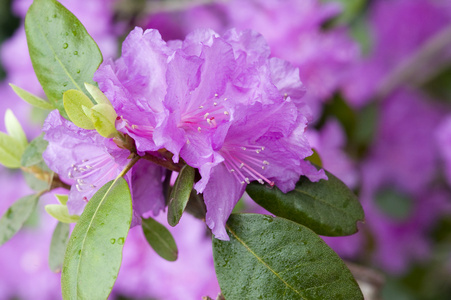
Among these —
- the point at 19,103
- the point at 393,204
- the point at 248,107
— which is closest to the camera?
the point at 248,107

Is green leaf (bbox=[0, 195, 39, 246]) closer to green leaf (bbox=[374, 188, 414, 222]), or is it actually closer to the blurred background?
the blurred background

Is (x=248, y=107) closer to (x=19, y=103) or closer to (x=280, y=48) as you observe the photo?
(x=280, y=48)

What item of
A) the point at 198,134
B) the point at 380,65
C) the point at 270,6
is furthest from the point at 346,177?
the point at 198,134

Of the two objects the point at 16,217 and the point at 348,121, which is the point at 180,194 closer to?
the point at 16,217

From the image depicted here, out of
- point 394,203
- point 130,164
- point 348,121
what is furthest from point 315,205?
point 394,203

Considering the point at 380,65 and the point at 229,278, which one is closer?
the point at 229,278

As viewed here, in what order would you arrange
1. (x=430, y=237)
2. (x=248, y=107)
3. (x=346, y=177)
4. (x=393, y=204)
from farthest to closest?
(x=430, y=237) → (x=393, y=204) → (x=346, y=177) → (x=248, y=107)

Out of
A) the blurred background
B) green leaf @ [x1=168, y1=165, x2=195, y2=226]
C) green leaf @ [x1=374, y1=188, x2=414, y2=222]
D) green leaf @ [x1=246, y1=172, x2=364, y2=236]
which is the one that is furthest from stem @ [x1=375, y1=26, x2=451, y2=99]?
green leaf @ [x1=168, y1=165, x2=195, y2=226]
